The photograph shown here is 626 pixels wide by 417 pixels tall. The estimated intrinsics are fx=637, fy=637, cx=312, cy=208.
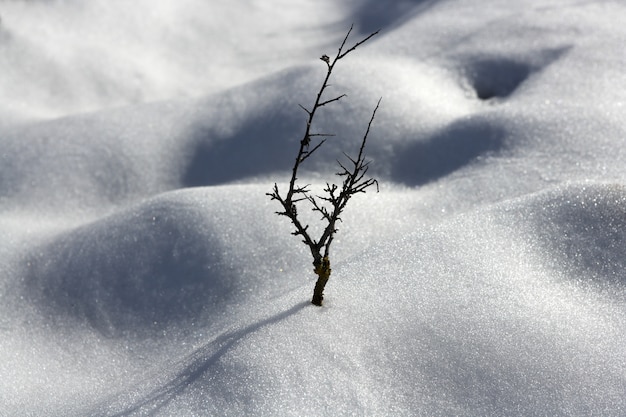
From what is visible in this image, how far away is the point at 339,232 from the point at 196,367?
91 cm

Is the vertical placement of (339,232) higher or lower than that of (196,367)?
lower

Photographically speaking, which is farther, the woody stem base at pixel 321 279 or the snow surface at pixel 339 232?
the woody stem base at pixel 321 279

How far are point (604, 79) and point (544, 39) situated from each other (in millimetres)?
619

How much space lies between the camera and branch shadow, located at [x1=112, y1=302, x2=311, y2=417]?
182cm

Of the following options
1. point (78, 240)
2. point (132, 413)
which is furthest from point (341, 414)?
point (78, 240)

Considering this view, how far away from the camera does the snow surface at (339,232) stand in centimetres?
182

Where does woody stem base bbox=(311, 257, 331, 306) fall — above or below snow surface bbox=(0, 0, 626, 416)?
above

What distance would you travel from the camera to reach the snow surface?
182 cm

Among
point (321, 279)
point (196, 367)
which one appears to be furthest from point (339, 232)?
point (196, 367)

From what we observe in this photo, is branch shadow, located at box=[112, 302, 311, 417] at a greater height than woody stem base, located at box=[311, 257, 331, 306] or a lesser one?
lesser

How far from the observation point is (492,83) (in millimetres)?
3637

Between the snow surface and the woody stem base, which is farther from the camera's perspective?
the woody stem base

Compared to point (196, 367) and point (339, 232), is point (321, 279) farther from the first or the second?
point (339, 232)

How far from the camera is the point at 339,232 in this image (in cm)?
259
